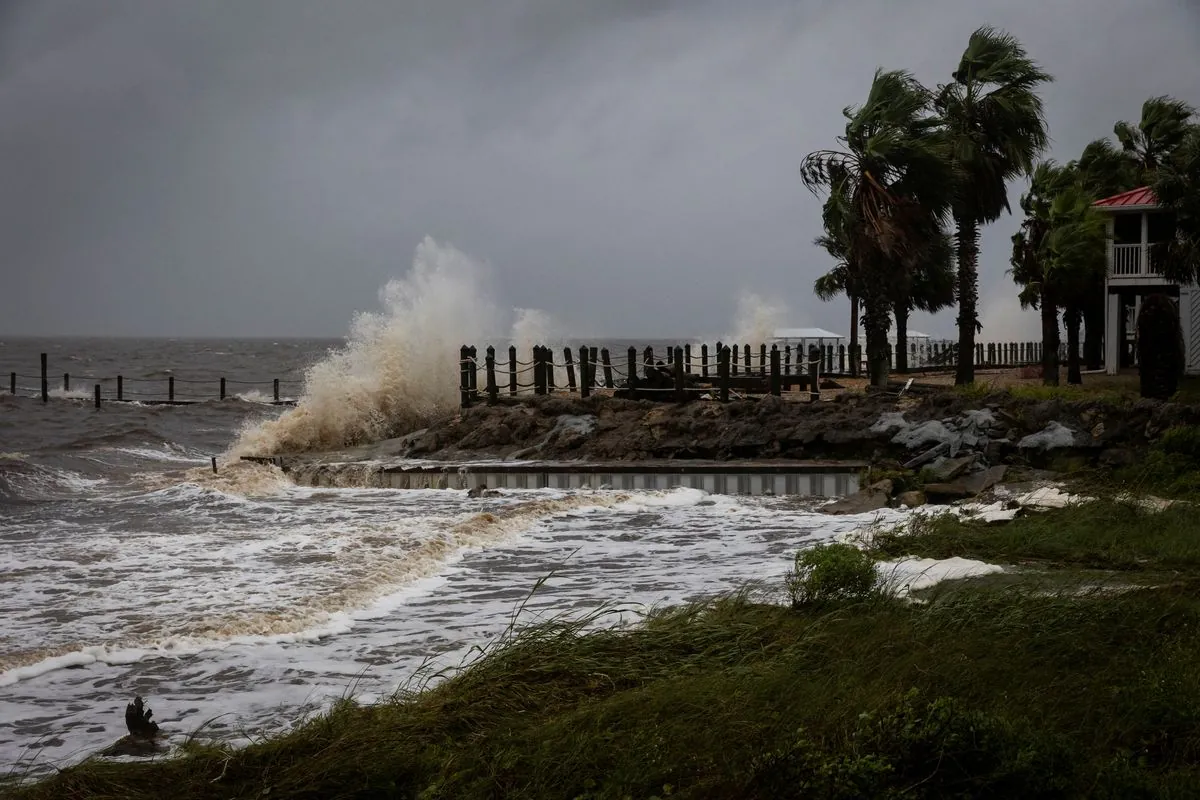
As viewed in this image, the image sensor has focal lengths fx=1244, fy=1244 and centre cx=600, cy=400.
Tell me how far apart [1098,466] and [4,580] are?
45.6 feet

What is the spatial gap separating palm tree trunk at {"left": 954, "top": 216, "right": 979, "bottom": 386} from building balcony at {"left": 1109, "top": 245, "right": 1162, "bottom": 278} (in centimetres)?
571

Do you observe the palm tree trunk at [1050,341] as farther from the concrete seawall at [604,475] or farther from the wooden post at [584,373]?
the concrete seawall at [604,475]

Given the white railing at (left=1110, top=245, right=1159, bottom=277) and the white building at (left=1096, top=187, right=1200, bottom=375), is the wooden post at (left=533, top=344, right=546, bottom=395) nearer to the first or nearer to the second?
the white building at (left=1096, top=187, right=1200, bottom=375)

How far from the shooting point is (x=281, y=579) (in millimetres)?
11750

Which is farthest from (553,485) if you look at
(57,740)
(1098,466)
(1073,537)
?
(57,740)

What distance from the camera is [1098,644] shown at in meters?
6.69

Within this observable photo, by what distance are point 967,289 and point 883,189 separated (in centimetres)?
459

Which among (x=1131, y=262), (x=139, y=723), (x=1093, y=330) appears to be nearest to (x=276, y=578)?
(x=139, y=723)

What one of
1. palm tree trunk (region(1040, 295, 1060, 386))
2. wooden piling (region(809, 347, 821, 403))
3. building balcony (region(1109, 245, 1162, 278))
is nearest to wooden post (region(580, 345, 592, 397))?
wooden piling (region(809, 347, 821, 403))

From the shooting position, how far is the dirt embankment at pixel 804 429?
60.0ft

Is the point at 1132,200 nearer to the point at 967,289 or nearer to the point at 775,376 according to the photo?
the point at 967,289

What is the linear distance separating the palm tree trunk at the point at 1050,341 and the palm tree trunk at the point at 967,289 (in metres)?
1.74

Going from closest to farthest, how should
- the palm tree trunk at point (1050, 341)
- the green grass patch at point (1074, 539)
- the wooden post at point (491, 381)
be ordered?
the green grass patch at point (1074, 539)
the wooden post at point (491, 381)
the palm tree trunk at point (1050, 341)

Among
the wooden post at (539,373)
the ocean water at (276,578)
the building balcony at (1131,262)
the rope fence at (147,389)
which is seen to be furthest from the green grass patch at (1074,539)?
the rope fence at (147,389)
